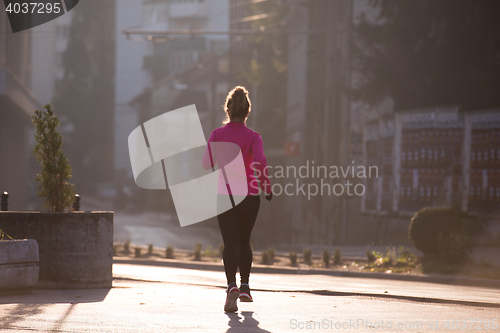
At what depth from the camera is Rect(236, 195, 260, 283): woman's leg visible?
6.62m

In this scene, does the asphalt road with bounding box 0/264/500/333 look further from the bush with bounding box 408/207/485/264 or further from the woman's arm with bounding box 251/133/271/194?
the bush with bounding box 408/207/485/264

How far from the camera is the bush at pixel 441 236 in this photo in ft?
45.1

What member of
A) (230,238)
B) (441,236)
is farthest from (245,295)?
(441,236)

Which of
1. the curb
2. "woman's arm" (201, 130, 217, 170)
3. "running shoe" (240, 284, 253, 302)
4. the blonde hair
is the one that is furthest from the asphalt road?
the curb

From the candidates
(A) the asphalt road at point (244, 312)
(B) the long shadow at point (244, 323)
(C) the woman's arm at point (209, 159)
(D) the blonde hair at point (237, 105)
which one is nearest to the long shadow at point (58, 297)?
(A) the asphalt road at point (244, 312)

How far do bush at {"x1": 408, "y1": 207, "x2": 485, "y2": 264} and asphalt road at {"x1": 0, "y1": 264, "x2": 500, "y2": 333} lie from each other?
5.84m

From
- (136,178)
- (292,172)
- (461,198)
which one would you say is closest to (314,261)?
(461,198)

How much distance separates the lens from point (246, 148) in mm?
6660

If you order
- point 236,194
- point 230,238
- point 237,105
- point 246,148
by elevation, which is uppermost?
point 237,105

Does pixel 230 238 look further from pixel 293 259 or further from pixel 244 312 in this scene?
pixel 293 259

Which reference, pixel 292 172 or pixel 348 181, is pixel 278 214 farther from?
pixel 348 181

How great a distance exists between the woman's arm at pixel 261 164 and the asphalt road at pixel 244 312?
106cm

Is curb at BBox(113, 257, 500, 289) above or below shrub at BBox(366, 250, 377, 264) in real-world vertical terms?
below

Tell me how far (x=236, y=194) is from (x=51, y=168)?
287 centimetres
